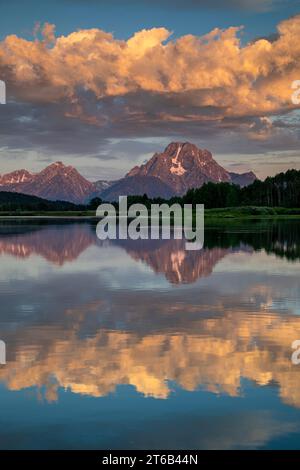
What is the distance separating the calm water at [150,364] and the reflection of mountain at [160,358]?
3cm

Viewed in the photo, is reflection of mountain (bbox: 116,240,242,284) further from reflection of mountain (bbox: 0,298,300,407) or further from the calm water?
reflection of mountain (bbox: 0,298,300,407)

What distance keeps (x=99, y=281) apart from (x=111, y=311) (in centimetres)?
1070

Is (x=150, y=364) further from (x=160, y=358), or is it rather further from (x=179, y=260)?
(x=179, y=260)

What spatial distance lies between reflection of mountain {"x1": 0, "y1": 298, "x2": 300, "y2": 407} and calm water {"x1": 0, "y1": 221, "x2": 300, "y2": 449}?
0.11 ft

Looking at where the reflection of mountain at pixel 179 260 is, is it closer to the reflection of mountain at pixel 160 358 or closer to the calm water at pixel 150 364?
the calm water at pixel 150 364

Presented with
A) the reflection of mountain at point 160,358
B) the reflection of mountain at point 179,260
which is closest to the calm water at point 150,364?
the reflection of mountain at point 160,358

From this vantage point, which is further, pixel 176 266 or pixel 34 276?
pixel 176 266

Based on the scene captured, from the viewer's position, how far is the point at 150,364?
16.6 metres

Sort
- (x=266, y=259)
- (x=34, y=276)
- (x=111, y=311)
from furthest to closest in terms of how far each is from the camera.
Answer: (x=266, y=259) < (x=34, y=276) < (x=111, y=311)

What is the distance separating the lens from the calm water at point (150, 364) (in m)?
12.3

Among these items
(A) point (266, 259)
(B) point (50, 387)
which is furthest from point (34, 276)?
(B) point (50, 387)

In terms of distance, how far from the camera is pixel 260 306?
26094mm

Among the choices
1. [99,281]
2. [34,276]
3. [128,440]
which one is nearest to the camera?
[128,440]
